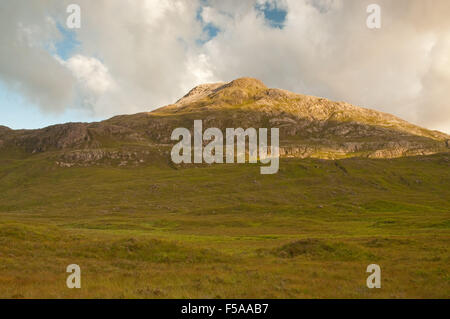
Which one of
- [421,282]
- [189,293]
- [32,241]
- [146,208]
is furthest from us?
[146,208]

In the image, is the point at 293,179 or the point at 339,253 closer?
the point at 339,253

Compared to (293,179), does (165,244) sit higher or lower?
lower

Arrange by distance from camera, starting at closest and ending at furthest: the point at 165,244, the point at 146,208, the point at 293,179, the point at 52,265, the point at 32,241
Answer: the point at 52,265
the point at 165,244
the point at 32,241
the point at 146,208
the point at 293,179

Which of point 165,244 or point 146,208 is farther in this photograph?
point 146,208

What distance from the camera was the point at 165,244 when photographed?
Answer: 40.2 metres

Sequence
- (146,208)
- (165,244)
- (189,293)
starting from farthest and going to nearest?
(146,208) → (165,244) → (189,293)

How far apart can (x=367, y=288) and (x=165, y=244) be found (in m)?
24.2
